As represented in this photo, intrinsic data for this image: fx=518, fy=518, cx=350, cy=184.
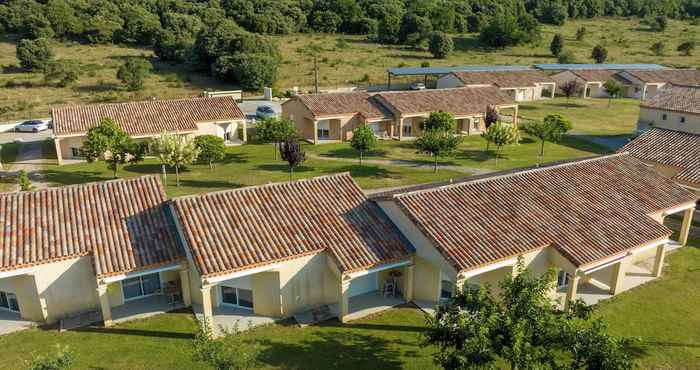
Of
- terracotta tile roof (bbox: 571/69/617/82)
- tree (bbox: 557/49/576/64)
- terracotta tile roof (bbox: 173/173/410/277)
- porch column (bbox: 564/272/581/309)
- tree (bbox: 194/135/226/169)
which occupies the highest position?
tree (bbox: 557/49/576/64)

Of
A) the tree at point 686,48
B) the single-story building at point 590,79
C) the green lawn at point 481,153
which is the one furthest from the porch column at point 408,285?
the tree at point 686,48

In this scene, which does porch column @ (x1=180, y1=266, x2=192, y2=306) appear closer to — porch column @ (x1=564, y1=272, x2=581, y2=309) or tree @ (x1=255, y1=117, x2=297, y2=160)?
porch column @ (x1=564, y1=272, x2=581, y2=309)

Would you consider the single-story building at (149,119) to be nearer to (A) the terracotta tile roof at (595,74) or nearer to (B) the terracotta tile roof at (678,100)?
(B) the terracotta tile roof at (678,100)

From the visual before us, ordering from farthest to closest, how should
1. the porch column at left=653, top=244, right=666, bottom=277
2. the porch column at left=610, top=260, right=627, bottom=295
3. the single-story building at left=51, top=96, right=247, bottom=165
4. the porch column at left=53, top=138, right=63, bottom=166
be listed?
the single-story building at left=51, top=96, right=247, bottom=165 → the porch column at left=53, top=138, right=63, bottom=166 → the porch column at left=653, top=244, right=666, bottom=277 → the porch column at left=610, top=260, right=627, bottom=295

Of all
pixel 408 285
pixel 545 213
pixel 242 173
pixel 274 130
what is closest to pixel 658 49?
pixel 274 130

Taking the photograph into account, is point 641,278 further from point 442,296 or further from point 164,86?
point 164,86

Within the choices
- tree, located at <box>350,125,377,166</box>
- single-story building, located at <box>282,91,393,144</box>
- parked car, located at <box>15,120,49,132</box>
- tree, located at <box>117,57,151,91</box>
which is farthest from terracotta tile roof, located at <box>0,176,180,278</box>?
tree, located at <box>117,57,151,91</box>

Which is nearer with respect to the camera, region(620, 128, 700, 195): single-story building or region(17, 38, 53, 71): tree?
region(620, 128, 700, 195): single-story building

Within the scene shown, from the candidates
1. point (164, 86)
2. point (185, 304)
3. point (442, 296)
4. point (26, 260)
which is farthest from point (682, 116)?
point (164, 86)

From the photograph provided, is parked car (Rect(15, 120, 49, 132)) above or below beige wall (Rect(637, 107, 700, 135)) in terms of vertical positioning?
below
